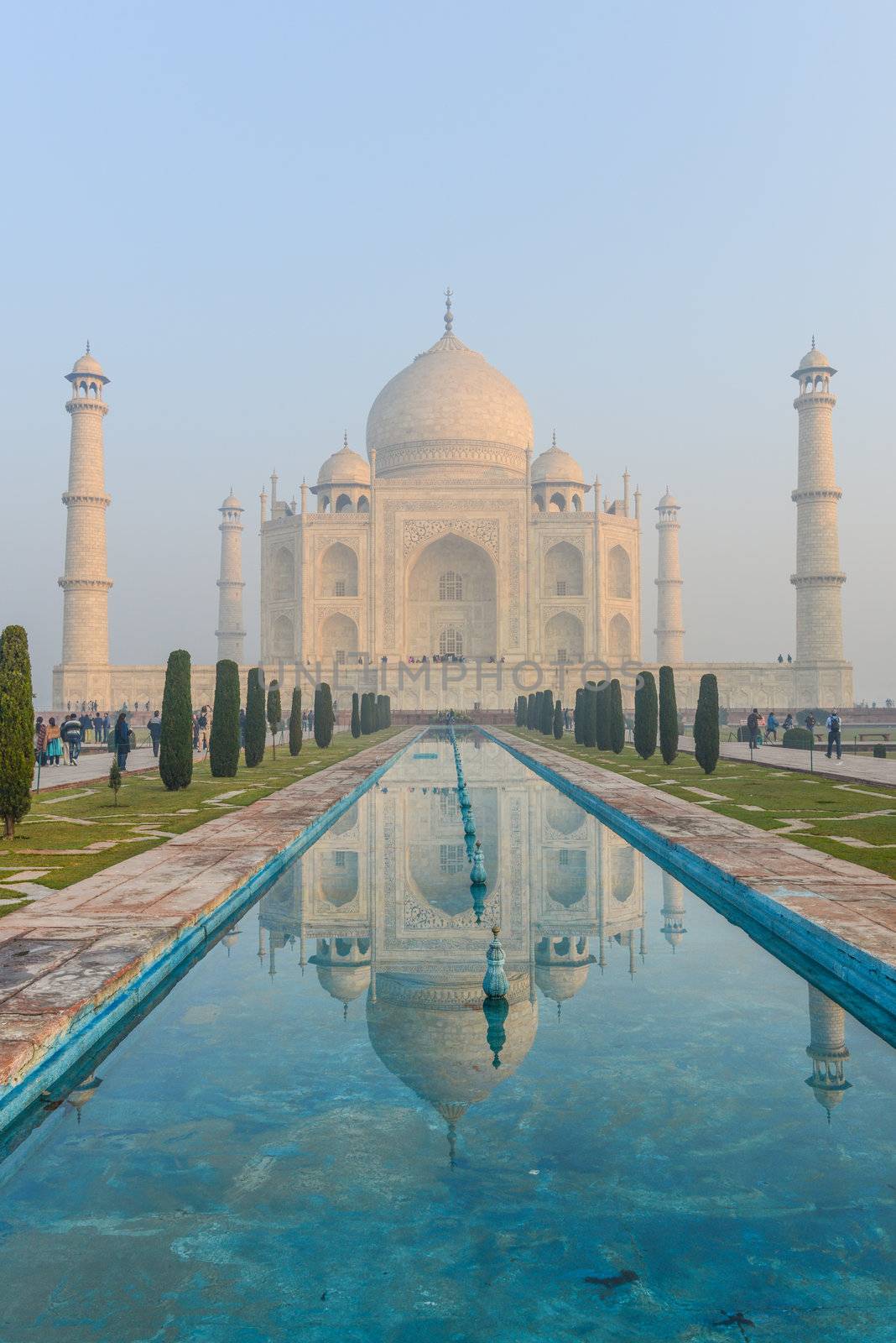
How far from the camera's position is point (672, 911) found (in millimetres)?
5805

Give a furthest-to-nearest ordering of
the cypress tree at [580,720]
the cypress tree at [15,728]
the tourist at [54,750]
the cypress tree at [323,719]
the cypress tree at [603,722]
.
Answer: the cypress tree at [580,720] → the cypress tree at [323,719] → the cypress tree at [603,722] → the tourist at [54,750] → the cypress tree at [15,728]

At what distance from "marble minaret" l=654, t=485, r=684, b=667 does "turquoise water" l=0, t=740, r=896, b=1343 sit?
45338 millimetres

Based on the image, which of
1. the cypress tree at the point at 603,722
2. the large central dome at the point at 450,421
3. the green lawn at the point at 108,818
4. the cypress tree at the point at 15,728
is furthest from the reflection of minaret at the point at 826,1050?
the large central dome at the point at 450,421

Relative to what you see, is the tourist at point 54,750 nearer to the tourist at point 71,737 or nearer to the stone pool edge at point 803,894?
the tourist at point 71,737

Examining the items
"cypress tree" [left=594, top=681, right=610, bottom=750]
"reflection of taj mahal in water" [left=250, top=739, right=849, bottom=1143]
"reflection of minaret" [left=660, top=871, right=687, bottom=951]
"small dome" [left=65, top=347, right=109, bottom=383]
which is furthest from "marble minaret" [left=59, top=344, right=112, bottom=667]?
"reflection of minaret" [left=660, top=871, right=687, bottom=951]

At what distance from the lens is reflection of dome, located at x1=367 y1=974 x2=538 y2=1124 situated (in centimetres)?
323

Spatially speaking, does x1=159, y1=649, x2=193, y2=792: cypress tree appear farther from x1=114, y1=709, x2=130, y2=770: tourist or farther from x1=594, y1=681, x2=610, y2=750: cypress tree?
x1=594, y1=681, x2=610, y2=750: cypress tree

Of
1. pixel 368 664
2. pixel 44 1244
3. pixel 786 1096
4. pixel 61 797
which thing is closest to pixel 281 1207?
pixel 44 1244

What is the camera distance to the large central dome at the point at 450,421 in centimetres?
4528

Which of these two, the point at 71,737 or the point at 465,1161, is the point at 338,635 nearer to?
the point at 71,737

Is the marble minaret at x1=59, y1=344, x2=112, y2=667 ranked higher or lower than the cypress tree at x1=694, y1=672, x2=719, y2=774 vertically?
higher

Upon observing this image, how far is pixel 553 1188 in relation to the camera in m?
2.54

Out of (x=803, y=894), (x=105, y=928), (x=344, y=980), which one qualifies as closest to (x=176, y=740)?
(x=105, y=928)

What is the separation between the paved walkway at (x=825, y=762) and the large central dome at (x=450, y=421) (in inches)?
1033
